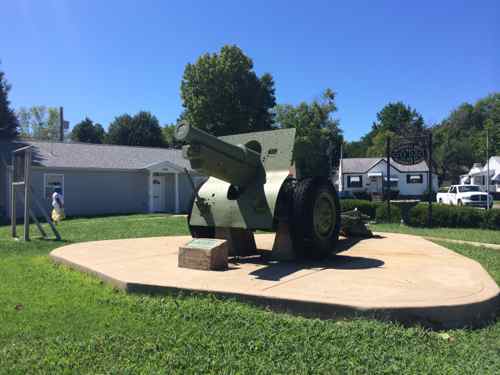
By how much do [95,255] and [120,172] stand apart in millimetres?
15878

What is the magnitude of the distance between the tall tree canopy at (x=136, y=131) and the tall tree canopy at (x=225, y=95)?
701 inches

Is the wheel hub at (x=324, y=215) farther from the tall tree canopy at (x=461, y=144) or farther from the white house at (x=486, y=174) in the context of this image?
the tall tree canopy at (x=461, y=144)

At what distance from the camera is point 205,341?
3.67 m

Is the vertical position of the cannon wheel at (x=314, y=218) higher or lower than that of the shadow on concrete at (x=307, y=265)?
higher

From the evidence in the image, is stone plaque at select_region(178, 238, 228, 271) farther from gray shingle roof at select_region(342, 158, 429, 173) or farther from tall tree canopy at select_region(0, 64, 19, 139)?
Result: gray shingle roof at select_region(342, 158, 429, 173)

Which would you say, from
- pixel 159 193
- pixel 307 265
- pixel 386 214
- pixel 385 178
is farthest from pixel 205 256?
pixel 385 178

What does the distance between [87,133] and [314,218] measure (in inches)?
1991

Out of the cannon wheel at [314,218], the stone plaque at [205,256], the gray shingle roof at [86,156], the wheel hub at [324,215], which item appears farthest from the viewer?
the gray shingle roof at [86,156]

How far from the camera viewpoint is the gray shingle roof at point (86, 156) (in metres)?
21.2

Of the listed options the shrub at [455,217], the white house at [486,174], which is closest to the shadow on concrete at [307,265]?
the shrub at [455,217]

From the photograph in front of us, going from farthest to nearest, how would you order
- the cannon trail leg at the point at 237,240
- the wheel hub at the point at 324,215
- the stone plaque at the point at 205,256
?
the cannon trail leg at the point at 237,240, the wheel hub at the point at 324,215, the stone plaque at the point at 205,256

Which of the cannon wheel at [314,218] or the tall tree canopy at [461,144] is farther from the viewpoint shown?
the tall tree canopy at [461,144]

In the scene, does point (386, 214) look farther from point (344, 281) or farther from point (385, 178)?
point (385, 178)

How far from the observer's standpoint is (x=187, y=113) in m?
33.6
